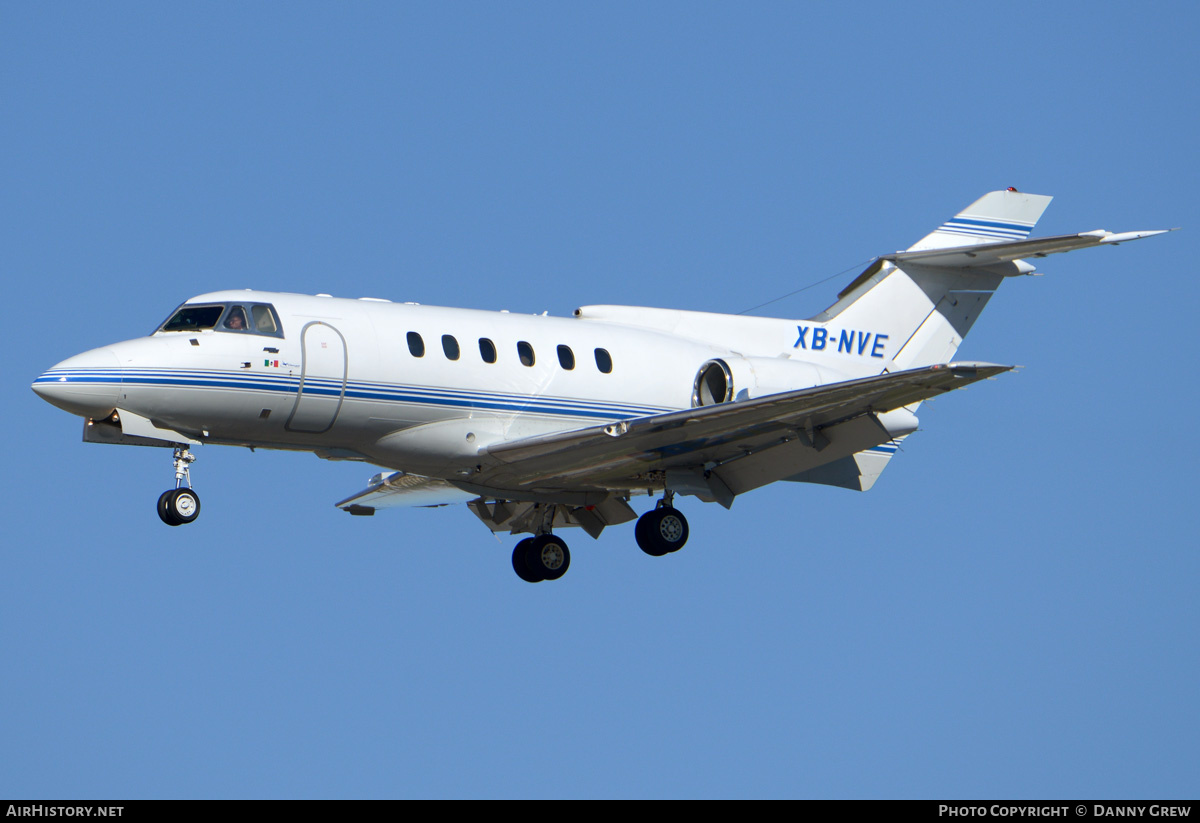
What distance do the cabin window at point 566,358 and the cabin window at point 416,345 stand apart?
2.33m

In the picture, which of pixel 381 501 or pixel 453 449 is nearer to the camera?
pixel 453 449

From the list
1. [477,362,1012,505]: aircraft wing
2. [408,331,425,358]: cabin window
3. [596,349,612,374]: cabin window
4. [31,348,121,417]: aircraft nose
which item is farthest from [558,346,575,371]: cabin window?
[31,348,121,417]: aircraft nose

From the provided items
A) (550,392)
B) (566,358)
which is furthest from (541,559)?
(566,358)

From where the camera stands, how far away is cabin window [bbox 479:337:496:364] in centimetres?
2403

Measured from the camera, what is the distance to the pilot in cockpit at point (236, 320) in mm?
22516

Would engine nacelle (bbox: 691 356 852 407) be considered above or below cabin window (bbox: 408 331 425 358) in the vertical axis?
below

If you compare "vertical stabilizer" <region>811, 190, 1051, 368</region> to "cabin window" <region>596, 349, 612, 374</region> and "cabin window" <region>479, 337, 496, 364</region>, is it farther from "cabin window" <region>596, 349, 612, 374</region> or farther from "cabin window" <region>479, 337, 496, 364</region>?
"cabin window" <region>479, 337, 496, 364</region>

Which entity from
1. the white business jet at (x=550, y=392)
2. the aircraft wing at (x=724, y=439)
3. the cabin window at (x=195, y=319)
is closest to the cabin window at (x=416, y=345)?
the white business jet at (x=550, y=392)

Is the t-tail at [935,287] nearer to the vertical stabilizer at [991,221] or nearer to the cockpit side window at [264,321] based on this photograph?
the vertical stabilizer at [991,221]

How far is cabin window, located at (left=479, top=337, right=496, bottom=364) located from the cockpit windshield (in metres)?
3.01

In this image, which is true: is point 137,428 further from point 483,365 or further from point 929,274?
point 929,274

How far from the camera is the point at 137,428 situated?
21.9 m
